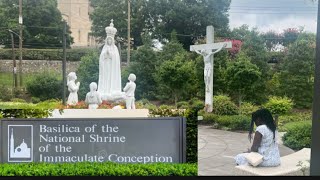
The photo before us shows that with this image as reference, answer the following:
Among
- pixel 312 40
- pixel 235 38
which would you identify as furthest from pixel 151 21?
pixel 312 40

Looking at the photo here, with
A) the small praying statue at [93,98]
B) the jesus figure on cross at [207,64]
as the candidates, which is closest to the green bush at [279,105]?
the jesus figure on cross at [207,64]

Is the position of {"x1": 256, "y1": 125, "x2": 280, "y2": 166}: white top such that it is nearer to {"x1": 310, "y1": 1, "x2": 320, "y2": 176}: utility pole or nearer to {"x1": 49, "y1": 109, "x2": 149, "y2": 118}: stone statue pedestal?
{"x1": 310, "y1": 1, "x2": 320, "y2": 176}: utility pole

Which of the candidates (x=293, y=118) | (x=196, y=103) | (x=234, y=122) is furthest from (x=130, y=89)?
(x=293, y=118)

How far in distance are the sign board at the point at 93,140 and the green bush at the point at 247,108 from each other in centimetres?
73

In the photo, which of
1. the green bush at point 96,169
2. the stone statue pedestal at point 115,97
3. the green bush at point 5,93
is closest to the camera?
the green bush at point 96,169

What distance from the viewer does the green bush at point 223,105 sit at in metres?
4.94

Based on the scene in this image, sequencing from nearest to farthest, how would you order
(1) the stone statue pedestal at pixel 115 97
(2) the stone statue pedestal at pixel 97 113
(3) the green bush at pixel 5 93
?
(2) the stone statue pedestal at pixel 97 113 < (3) the green bush at pixel 5 93 < (1) the stone statue pedestal at pixel 115 97

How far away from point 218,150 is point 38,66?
7.65ft

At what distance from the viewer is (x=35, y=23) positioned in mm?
4906

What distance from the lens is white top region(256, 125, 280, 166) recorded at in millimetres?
4688

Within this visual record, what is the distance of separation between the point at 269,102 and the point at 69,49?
2436 mm

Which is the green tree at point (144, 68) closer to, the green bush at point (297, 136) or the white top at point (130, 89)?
the white top at point (130, 89)

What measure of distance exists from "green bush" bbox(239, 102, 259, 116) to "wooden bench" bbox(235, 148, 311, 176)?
619 mm

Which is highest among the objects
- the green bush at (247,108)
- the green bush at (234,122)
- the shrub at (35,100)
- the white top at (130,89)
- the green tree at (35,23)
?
→ the green tree at (35,23)
